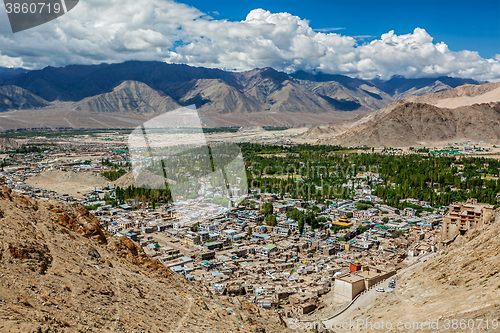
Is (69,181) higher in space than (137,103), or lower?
lower

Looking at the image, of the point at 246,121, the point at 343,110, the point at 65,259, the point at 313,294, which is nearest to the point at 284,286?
the point at 313,294

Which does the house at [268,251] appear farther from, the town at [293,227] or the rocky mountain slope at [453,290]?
the rocky mountain slope at [453,290]

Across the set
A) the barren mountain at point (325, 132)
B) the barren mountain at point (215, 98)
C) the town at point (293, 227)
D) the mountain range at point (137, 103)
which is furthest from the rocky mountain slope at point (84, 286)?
the barren mountain at point (215, 98)

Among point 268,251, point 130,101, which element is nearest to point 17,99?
point 130,101

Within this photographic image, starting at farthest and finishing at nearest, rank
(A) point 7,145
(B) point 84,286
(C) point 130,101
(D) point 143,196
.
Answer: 1. (C) point 130,101
2. (A) point 7,145
3. (D) point 143,196
4. (B) point 84,286

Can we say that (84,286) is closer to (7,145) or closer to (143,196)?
(143,196)

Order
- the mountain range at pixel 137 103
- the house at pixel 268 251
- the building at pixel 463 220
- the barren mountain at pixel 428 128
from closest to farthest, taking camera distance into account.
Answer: the building at pixel 463 220 < the house at pixel 268 251 < the barren mountain at pixel 428 128 < the mountain range at pixel 137 103
